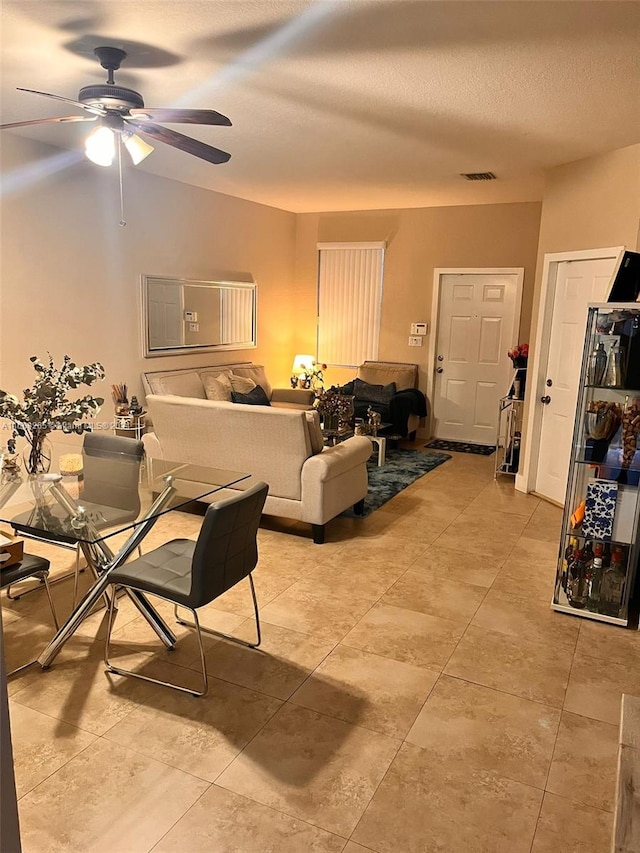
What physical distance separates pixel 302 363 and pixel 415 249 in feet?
6.53

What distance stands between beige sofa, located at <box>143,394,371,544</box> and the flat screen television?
6.35 ft

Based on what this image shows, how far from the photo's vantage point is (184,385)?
6.18 metres

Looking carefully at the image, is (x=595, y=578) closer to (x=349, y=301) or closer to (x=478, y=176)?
(x=478, y=176)

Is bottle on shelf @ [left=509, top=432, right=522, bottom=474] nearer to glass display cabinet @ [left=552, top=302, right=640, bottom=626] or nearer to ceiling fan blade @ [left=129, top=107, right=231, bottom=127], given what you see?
glass display cabinet @ [left=552, top=302, right=640, bottom=626]

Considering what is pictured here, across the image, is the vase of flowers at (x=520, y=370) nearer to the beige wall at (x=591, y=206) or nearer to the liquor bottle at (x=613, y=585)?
the beige wall at (x=591, y=206)

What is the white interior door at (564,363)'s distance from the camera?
479 centimetres

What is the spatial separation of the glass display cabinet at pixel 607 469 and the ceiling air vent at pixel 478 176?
2.67 metres

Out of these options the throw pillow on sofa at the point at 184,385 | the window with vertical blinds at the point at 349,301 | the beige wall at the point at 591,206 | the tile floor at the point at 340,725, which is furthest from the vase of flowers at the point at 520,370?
the throw pillow on sofa at the point at 184,385

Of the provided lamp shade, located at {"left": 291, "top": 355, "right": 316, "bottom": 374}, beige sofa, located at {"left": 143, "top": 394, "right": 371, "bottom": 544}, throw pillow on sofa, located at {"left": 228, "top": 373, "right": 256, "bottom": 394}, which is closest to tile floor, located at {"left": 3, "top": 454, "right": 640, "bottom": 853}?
beige sofa, located at {"left": 143, "top": 394, "right": 371, "bottom": 544}

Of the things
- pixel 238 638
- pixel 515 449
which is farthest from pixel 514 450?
pixel 238 638

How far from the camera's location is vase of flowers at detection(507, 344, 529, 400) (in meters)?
5.97

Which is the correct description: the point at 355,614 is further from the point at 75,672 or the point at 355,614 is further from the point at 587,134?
the point at 587,134

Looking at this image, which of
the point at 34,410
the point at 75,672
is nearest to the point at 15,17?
the point at 34,410

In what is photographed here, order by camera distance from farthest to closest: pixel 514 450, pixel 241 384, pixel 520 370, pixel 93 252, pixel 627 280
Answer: pixel 241 384 < pixel 514 450 < pixel 520 370 < pixel 93 252 < pixel 627 280
